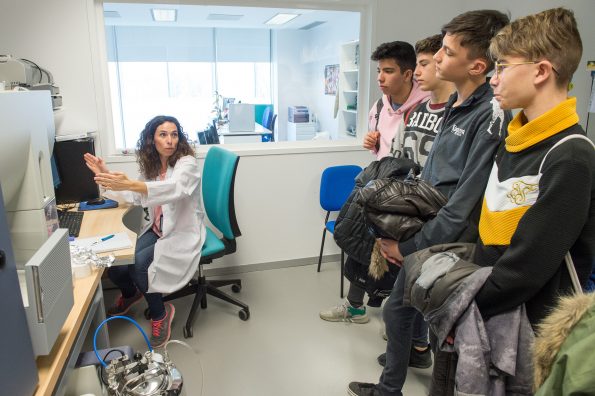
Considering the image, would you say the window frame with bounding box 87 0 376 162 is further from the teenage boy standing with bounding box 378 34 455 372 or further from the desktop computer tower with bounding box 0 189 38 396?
the desktop computer tower with bounding box 0 189 38 396

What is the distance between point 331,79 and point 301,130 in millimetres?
758

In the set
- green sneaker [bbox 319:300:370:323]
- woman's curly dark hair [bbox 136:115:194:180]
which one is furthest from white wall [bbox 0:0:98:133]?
green sneaker [bbox 319:300:370:323]

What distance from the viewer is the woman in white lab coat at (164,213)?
89.5 inches

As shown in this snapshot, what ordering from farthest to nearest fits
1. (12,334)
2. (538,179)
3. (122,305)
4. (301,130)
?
(301,130) < (122,305) < (538,179) < (12,334)

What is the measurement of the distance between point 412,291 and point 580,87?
112 inches

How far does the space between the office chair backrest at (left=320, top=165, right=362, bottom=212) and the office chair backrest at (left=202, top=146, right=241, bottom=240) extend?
0.76 meters

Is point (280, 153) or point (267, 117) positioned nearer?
point (280, 153)

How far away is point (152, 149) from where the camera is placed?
2.48 m

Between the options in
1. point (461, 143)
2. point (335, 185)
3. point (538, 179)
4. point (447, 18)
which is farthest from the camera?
point (447, 18)

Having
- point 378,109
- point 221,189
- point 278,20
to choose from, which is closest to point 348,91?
point 278,20

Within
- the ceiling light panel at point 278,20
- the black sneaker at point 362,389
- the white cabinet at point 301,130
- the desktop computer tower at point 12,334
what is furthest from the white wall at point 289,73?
the desktop computer tower at point 12,334

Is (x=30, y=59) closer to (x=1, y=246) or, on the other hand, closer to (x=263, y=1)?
(x=263, y=1)

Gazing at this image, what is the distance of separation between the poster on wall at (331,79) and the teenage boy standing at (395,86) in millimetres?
2294

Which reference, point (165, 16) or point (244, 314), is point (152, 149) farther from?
point (165, 16)
